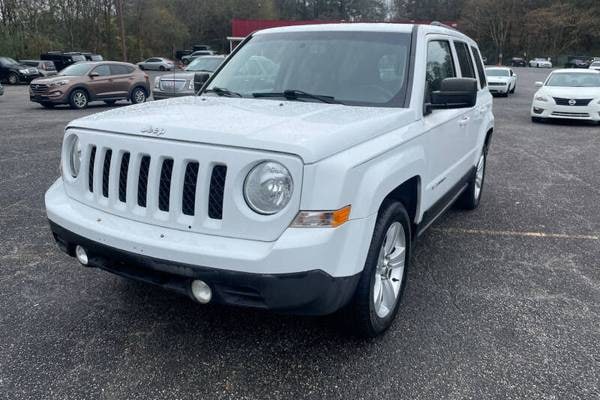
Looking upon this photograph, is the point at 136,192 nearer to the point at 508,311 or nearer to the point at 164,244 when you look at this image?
the point at 164,244

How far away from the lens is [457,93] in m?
3.29

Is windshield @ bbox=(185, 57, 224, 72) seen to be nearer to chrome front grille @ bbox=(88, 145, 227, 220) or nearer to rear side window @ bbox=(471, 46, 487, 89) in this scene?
rear side window @ bbox=(471, 46, 487, 89)

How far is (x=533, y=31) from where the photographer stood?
73188 millimetres

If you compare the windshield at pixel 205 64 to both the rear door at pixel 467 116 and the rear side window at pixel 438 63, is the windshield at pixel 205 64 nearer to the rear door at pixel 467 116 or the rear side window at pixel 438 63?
the rear door at pixel 467 116

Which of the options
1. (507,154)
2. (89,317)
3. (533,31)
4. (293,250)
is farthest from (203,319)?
(533,31)

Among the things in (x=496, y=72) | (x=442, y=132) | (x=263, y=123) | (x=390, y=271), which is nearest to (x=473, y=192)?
(x=442, y=132)

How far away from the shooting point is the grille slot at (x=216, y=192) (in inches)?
96.5

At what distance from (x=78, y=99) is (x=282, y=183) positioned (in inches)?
635

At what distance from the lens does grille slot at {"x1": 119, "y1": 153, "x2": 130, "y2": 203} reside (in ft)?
9.05

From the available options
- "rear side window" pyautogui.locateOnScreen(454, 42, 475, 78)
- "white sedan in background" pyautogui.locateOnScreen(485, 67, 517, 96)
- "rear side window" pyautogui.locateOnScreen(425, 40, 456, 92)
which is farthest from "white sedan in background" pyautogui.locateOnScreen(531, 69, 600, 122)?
"rear side window" pyautogui.locateOnScreen(425, 40, 456, 92)

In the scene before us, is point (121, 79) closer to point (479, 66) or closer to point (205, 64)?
point (205, 64)

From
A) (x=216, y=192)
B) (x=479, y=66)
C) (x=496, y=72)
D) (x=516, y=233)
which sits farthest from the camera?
(x=496, y=72)

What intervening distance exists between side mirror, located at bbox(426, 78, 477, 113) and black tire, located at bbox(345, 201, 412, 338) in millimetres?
833

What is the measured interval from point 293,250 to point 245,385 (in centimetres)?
86
